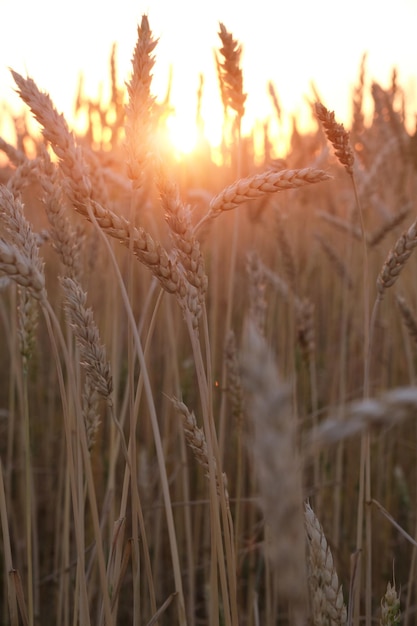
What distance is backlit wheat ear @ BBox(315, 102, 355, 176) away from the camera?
113 cm

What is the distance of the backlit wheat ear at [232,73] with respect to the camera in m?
1.28

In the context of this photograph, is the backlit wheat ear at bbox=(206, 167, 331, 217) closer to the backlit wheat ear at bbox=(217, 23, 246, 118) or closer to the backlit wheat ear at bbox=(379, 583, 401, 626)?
the backlit wheat ear at bbox=(217, 23, 246, 118)

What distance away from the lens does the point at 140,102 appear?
0.90 m

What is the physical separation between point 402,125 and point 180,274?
5.22 feet

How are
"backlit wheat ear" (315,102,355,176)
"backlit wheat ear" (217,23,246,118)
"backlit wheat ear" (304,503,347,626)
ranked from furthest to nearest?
"backlit wheat ear" (217,23,246,118) < "backlit wheat ear" (315,102,355,176) < "backlit wheat ear" (304,503,347,626)

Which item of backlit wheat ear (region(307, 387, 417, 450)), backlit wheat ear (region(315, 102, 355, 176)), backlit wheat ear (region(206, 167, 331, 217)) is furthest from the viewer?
backlit wheat ear (region(315, 102, 355, 176))

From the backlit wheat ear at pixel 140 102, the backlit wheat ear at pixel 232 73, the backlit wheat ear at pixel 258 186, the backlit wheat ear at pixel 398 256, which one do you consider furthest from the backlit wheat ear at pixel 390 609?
the backlit wheat ear at pixel 232 73

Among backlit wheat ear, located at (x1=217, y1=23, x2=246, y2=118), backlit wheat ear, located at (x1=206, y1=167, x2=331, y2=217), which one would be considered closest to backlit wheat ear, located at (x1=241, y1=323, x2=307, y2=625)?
backlit wheat ear, located at (x1=206, y1=167, x2=331, y2=217)

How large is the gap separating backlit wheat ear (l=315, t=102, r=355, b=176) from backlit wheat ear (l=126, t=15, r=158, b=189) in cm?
Result: 35

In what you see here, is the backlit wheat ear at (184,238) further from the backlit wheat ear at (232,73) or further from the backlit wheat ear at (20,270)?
the backlit wheat ear at (232,73)

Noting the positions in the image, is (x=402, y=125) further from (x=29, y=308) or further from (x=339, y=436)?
(x=339, y=436)

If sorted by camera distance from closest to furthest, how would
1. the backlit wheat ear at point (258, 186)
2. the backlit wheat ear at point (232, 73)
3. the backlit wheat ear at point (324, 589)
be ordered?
the backlit wheat ear at point (324, 589) → the backlit wheat ear at point (258, 186) → the backlit wheat ear at point (232, 73)

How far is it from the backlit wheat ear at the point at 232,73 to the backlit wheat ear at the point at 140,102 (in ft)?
1.32

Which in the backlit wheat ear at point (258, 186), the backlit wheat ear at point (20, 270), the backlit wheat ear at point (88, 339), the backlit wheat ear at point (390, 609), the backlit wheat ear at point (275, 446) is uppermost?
the backlit wheat ear at point (258, 186)
